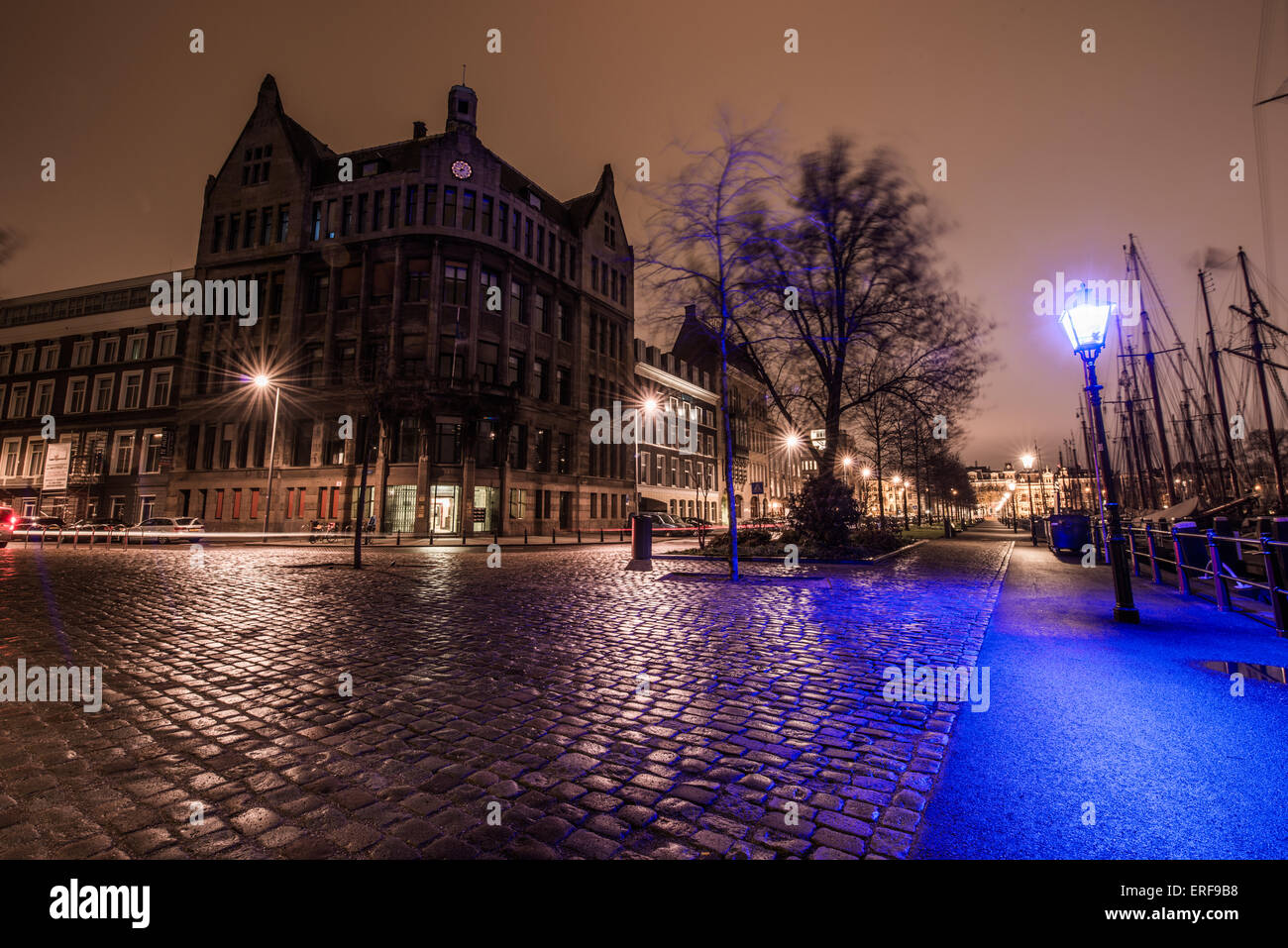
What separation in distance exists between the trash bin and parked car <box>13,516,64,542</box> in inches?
1835

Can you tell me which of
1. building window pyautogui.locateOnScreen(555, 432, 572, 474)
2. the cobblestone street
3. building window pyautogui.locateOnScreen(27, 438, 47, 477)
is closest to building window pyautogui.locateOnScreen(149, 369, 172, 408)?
building window pyautogui.locateOnScreen(27, 438, 47, 477)

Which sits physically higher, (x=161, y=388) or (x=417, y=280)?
(x=417, y=280)

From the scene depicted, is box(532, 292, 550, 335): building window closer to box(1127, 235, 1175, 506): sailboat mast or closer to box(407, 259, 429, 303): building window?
box(407, 259, 429, 303): building window

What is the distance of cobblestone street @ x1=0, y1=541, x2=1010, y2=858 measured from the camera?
2.33 meters

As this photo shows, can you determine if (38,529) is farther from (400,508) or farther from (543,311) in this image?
(543,311)

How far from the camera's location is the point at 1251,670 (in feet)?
16.3

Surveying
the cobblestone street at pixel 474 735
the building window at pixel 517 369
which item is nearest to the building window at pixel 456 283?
the building window at pixel 517 369

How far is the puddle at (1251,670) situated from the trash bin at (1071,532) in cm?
1704

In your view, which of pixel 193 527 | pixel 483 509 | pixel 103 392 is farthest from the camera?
pixel 103 392

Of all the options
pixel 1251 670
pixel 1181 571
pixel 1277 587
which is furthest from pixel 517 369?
pixel 1251 670

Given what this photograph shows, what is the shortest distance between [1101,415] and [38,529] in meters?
52.1

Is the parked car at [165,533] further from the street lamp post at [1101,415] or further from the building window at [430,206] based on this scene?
the street lamp post at [1101,415]

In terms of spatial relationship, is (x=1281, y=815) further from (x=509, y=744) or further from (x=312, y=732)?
(x=312, y=732)
